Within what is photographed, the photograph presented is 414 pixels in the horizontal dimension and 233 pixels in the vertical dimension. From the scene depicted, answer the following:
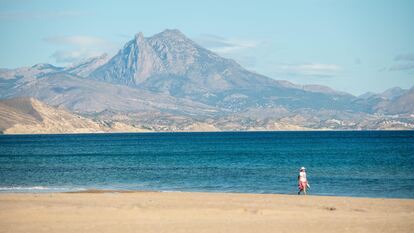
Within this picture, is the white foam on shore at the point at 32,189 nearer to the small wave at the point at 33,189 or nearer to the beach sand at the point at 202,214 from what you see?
the small wave at the point at 33,189

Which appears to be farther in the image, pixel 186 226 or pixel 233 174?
pixel 233 174

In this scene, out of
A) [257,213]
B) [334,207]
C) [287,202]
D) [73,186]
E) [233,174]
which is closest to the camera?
[257,213]

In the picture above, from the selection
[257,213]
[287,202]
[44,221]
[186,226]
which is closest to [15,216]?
[44,221]

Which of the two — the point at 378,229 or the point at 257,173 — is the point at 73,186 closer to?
the point at 257,173

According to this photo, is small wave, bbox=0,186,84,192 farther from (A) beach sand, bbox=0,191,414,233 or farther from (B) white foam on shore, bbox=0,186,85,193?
(A) beach sand, bbox=0,191,414,233

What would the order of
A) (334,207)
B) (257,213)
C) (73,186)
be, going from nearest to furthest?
1. (257,213)
2. (334,207)
3. (73,186)

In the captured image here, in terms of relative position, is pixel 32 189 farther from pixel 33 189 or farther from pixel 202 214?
pixel 202 214

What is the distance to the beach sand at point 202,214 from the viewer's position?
3003cm

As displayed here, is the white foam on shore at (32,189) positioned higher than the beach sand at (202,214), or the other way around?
the beach sand at (202,214)

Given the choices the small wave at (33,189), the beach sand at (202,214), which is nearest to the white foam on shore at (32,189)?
the small wave at (33,189)

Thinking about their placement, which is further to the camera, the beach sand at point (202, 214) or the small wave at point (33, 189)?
the small wave at point (33, 189)

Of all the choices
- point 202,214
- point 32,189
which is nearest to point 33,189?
point 32,189

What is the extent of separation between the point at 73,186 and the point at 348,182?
29262mm

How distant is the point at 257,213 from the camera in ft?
114
